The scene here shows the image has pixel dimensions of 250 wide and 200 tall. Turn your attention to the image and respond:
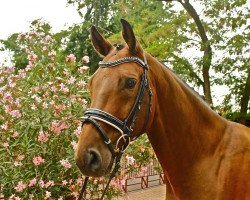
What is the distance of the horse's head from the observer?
2.30 meters

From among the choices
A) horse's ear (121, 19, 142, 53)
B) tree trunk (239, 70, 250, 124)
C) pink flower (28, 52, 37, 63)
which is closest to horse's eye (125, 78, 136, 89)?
horse's ear (121, 19, 142, 53)

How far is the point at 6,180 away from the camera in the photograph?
460cm

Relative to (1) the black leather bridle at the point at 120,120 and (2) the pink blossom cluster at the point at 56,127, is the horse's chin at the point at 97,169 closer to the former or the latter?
(1) the black leather bridle at the point at 120,120

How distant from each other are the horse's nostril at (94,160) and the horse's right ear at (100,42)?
90cm

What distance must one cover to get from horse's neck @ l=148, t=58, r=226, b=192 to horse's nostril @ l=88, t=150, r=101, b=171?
0.65 m

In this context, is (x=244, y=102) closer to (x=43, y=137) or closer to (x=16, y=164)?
(x=43, y=137)

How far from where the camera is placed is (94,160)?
231 cm

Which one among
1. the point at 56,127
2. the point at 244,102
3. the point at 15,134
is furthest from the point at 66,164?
the point at 244,102

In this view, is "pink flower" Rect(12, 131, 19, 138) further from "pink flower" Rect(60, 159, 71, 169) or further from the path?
the path

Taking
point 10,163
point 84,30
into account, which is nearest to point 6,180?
point 10,163

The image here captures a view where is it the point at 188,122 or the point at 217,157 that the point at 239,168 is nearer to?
the point at 217,157

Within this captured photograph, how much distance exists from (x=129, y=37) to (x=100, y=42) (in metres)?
0.31

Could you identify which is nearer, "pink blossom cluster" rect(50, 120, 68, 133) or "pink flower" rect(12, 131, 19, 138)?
"pink blossom cluster" rect(50, 120, 68, 133)

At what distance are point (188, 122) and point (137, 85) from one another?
0.63m
